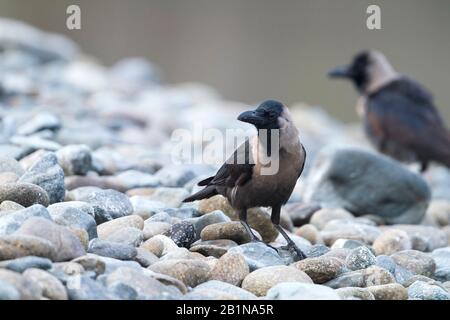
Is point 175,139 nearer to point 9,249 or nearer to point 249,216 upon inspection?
point 249,216

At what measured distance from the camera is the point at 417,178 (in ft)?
21.9

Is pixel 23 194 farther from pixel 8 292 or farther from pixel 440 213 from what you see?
pixel 440 213

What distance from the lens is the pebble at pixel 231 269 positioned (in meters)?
4.23

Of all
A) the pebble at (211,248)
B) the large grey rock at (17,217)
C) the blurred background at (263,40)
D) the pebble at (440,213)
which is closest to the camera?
the large grey rock at (17,217)

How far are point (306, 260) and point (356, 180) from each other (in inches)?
88.7

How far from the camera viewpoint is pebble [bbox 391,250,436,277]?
503cm

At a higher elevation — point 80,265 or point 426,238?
point 80,265

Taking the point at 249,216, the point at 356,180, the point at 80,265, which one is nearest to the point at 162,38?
the point at 356,180

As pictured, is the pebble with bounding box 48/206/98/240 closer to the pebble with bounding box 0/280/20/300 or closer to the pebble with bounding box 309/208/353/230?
the pebble with bounding box 0/280/20/300

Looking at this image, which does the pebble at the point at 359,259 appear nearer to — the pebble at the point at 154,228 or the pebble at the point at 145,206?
the pebble at the point at 154,228

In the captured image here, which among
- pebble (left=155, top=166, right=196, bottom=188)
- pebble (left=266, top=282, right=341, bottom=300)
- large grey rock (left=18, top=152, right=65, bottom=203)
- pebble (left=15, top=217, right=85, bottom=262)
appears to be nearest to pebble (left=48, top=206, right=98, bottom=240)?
pebble (left=15, top=217, right=85, bottom=262)

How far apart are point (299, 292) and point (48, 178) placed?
174cm

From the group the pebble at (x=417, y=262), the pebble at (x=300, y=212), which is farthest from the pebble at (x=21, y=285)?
the pebble at (x=300, y=212)

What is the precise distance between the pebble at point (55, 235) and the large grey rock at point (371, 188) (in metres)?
2.94
